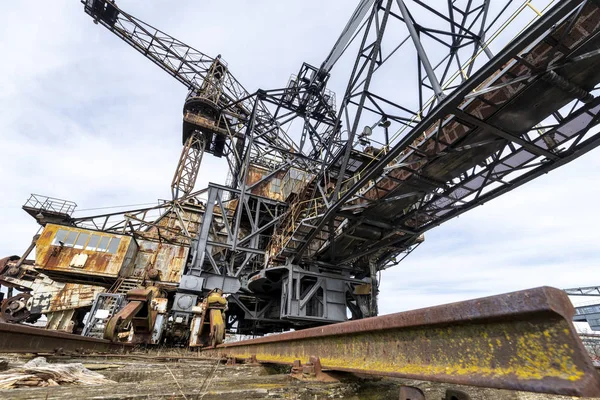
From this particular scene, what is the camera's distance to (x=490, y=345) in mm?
1227

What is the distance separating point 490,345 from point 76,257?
19.7 m

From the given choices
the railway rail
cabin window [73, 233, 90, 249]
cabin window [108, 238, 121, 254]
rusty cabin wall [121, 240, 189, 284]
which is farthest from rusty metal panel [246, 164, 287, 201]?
the railway rail

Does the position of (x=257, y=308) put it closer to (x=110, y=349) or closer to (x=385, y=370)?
(x=110, y=349)

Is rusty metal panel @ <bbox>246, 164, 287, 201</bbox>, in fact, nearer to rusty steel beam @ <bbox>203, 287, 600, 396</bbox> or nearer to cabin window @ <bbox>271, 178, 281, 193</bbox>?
cabin window @ <bbox>271, 178, 281, 193</bbox>

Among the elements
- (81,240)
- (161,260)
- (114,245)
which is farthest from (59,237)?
(161,260)

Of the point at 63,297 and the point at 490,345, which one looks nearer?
the point at 490,345

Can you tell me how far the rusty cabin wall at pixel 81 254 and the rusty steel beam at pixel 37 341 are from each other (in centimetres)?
1162

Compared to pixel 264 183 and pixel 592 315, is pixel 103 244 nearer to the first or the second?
pixel 264 183

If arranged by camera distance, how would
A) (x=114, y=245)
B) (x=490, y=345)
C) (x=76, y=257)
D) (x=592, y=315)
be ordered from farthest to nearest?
(x=592, y=315) < (x=114, y=245) < (x=76, y=257) < (x=490, y=345)

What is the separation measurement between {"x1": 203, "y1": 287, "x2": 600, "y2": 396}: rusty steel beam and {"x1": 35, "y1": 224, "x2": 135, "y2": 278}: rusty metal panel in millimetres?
17615

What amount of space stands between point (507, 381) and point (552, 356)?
20 cm

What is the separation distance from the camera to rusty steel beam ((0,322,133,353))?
3715mm

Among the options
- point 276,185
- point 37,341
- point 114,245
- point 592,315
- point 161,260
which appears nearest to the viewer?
point 37,341

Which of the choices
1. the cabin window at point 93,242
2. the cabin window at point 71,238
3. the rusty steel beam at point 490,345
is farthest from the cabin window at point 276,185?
the rusty steel beam at point 490,345
